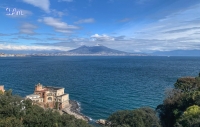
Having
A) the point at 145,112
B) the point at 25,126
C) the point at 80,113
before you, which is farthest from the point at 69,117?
the point at 80,113

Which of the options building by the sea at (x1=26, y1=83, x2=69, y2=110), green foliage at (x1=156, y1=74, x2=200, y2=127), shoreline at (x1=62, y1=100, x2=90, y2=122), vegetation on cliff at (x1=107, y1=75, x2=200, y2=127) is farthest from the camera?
building by the sea at (x1=26, y1=83, x2=69, y2=110)

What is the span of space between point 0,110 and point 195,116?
23584 millimetres

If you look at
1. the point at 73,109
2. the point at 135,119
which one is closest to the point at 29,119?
the point at 135,119

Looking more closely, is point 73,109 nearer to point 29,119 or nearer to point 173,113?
point 173,113

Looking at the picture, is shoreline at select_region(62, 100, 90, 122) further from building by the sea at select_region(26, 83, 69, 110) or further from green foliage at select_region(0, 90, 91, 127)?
green foliage at select_region(0, 90, 91, 127)

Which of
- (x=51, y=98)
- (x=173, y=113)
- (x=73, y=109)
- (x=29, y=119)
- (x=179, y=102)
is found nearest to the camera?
(x=29, y=119)

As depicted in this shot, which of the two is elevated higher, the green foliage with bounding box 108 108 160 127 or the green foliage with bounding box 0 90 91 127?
the green foliage with bounding box 0 90 91 127

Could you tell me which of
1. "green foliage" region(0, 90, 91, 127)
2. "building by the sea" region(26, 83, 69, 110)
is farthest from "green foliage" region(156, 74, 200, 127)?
"building by the sea" region(26, 83, 69, 110)

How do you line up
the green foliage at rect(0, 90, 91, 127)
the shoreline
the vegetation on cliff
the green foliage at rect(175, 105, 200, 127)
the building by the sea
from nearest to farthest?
the green foliage at rect(0, 90, 91, 127) < the green foliage at rect(175, 105, 200, 127) < the vegetation on cliff < the shoreline < the building by the sea

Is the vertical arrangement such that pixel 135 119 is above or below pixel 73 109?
above

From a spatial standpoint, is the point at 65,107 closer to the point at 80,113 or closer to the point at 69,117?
the point at 80,113

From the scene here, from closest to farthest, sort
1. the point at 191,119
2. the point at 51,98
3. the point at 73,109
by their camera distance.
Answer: the point at 191,119
the point at 73,109
the point at 51,98

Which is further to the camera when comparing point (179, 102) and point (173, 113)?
point (179, 102)

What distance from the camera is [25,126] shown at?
61.6ft
